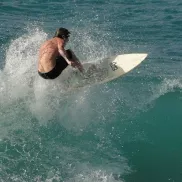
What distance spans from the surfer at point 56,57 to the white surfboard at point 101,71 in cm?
69

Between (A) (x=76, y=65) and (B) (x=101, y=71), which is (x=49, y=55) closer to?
(A) (x=76, y=65)

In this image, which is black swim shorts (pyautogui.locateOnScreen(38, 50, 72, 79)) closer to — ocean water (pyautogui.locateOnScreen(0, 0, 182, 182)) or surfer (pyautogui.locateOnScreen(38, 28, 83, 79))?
surfer (pyautogui.locateOnScreen(38, 28, 83, 79))

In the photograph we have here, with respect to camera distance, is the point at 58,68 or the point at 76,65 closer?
the point at 58,68

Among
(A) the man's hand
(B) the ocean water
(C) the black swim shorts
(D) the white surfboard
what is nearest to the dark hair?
(C) the black swim shorts

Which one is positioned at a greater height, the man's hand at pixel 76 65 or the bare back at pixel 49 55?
the bare back at pixel 49 55

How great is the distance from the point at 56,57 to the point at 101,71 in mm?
1570

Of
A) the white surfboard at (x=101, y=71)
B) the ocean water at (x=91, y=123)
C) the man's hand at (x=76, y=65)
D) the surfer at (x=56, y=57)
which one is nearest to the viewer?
the ocean water at (x=91, y=123)

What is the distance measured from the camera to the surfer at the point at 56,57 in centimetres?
1131

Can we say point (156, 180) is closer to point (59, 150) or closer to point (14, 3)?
point (59, 150)

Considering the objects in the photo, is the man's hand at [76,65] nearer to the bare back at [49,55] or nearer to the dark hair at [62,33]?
the bare back at [49,55]

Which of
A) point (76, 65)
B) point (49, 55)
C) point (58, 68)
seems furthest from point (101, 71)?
point (49, 55)

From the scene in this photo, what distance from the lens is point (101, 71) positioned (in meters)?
12.5

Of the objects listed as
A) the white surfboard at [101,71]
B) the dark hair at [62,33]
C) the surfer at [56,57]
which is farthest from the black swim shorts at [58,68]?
the white surfboard at [101,71]

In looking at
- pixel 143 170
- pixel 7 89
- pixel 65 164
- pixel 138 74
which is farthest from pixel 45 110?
pixel 138 74
